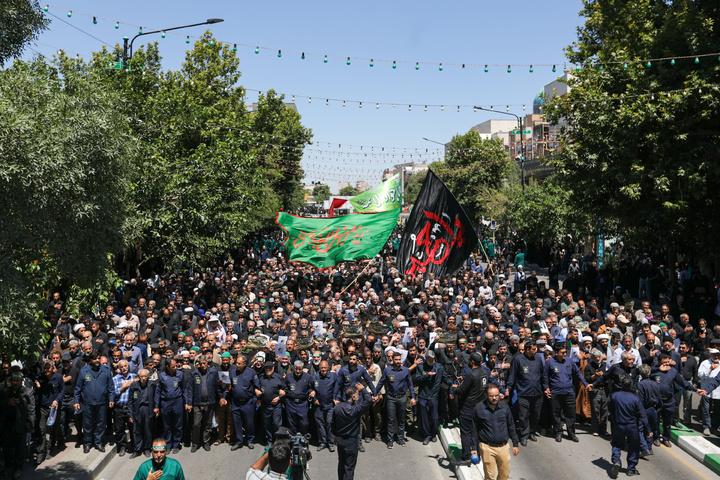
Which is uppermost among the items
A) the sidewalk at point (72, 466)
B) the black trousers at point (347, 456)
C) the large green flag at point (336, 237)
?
the large green flag at point (336, 237)

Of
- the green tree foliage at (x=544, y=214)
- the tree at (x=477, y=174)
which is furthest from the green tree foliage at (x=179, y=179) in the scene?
the tree at (x=477, y=174)

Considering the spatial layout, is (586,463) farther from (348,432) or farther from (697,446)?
(348,432)

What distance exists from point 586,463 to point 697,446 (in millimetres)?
1869

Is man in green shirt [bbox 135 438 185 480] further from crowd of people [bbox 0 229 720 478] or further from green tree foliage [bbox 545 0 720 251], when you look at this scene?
green tree foliage [bbox 545 0 720 251]

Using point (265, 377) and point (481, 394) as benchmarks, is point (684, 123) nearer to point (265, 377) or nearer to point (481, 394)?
point (481, 394)

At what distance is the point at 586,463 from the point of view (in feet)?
31.8

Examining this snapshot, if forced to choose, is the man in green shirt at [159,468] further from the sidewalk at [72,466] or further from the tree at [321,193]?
the tree at [321,193]

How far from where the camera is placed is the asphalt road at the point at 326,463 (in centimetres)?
941

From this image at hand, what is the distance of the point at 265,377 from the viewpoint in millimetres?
10586

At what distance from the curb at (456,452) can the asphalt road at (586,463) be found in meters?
0.49

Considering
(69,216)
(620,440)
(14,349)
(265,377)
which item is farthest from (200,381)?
(620,440)

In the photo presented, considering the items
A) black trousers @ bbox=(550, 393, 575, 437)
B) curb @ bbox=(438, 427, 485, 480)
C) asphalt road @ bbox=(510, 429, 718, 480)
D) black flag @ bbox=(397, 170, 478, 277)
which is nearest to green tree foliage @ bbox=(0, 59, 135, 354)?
curb @ bbox=(438, 427, 485, 480)

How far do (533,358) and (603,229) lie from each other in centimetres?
1529

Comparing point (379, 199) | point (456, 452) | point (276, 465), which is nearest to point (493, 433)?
point (456, 452)
